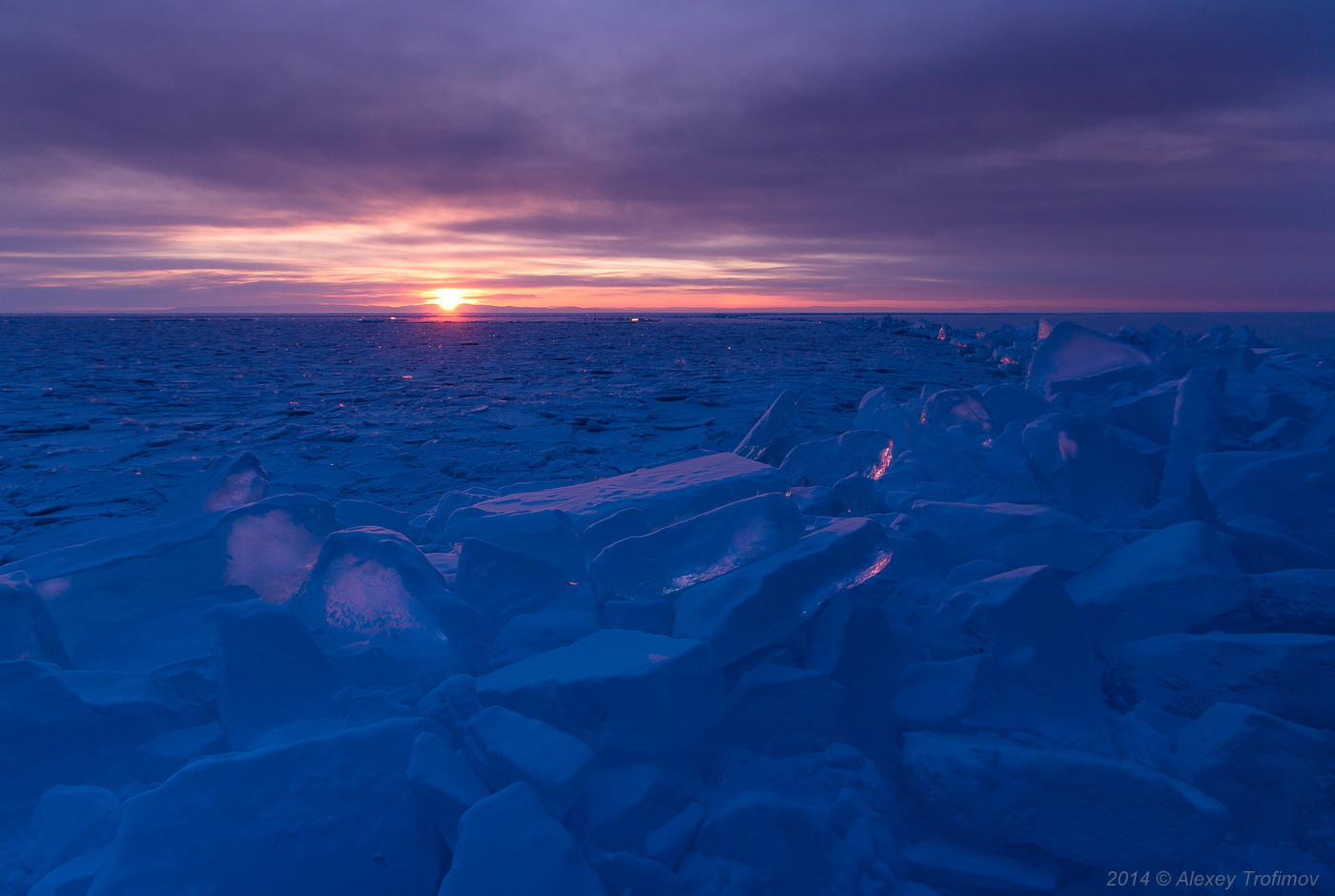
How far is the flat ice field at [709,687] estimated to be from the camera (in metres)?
0.79

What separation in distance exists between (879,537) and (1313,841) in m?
0.65

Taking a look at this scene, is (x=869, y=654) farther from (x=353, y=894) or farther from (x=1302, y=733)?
(x=353, y=894)

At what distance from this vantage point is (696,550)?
1.29m

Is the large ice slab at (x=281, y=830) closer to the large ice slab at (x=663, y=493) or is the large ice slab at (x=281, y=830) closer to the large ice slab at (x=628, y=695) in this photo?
the large ice slab at (x=628, y=695)

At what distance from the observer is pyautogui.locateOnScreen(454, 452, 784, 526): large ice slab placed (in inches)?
65.4

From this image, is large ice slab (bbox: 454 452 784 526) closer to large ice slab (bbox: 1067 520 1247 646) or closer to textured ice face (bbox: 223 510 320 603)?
textured ice face (bbox: 223 510 320 603)

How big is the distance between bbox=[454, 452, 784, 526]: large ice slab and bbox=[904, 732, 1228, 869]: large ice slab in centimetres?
92

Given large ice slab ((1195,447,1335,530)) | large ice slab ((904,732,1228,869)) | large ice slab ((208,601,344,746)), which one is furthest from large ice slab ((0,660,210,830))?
large ice slab ((1195,447,1335,530))

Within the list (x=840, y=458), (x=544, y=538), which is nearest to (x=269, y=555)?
(x=544, y=538)

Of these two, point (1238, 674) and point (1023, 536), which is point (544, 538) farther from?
point (1238, 674)

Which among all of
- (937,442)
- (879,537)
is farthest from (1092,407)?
(879,537)

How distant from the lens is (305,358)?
372 inches

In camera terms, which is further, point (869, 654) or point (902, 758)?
point (869, 654)

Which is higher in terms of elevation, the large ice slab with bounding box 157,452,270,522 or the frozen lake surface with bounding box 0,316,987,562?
the large ice slab with bounding box 157,452,270,522
